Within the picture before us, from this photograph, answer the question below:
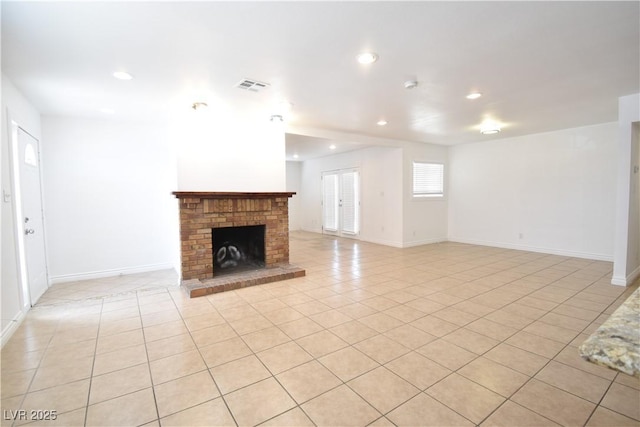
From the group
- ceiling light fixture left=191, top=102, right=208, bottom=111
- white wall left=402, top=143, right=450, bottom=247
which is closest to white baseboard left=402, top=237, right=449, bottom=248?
white wall left=402, top=143, right=450, bottom=247

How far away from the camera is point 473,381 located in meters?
1.96

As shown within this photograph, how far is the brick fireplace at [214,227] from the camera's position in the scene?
3963 millimetres

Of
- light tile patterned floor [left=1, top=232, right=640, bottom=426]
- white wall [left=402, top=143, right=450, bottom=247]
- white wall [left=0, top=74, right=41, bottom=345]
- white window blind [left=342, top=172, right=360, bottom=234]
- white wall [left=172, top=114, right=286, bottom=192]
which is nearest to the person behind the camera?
light tile patterned floor [left=1, top=232, right=640, bottom=426]

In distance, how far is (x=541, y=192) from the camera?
232 inches

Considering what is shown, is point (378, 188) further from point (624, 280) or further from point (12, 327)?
point (12, 327)

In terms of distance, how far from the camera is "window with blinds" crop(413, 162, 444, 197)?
7035 millimetres

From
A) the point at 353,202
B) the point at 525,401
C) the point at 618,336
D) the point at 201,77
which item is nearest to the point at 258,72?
the point at 201,77

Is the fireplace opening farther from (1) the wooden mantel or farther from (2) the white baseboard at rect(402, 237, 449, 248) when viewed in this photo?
(2) the white baseboard at rect(402, 237, 449, 248)

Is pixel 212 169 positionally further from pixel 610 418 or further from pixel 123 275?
pixel 610 418

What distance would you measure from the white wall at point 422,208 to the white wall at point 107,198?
15.8 feet

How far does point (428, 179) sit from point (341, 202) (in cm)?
243

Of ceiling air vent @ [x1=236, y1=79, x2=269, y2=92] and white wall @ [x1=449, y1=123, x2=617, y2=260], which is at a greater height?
ceiling air vent @ [x1=236, y1=79, x2=269, y2=92]

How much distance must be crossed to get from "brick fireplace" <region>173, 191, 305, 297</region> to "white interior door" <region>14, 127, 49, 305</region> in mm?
1576

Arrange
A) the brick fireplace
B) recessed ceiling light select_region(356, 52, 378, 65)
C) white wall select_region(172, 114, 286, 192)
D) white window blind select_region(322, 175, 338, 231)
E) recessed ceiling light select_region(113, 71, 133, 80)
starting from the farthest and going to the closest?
1. white window blind select_region(322, 175, 338, 231)
2. white wall select_region(172, 114, 286, 192)
3. the brick fireplace
4. recessed ceiling light select_region(113, 71, 133, 80)
5. recessed ceiling light select_region(356, 52, 378, 65)
